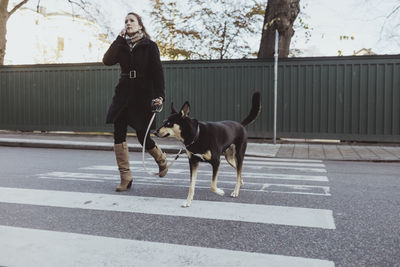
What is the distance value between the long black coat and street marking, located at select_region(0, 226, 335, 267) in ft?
7.23

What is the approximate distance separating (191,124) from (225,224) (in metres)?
1.15

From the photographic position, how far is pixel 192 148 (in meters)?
4.38

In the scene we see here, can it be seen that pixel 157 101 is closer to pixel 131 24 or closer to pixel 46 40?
pixel 131 24

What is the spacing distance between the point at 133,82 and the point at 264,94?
846 centimetres

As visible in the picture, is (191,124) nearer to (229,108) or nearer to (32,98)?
(229,108)

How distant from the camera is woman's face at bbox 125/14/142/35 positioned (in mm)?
5082

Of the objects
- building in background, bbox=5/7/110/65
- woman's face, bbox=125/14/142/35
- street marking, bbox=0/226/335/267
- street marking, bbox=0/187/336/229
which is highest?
building in background, bbox=5/7/110/65

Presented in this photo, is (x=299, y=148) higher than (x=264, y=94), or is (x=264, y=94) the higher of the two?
(x=264, y=94)

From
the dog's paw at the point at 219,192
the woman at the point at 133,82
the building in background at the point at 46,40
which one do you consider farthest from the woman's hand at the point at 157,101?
the building in background at the point at 46,40

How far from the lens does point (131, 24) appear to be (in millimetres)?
5105

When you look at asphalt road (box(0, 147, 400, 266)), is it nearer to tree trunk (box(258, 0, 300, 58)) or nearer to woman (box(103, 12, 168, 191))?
woman (box(103, 12, 168, 191))

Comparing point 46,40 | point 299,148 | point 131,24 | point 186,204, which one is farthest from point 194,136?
point 46,40

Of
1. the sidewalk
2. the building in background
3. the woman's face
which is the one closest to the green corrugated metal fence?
the sidewalk

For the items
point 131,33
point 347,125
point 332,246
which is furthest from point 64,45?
point 332,246
